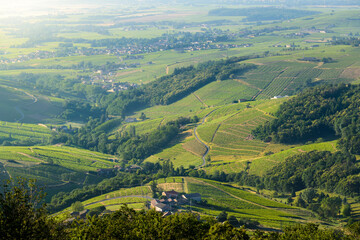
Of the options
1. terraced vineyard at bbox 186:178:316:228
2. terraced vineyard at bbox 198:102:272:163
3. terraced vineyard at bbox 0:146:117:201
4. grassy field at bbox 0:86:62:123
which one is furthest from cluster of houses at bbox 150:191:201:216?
grassy field at bbox 0:86:62:123

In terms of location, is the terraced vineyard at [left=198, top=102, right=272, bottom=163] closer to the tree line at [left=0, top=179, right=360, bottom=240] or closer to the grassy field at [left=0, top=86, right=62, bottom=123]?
the tree line at [left=0, top=179, right=360, bottom=240]

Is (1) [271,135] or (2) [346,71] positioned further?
(2) [346,71]

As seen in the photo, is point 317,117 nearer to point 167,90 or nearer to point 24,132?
point 167,90

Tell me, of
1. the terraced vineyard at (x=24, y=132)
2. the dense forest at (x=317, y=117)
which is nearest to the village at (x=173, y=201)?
the dense forest at (x=317, y=117)

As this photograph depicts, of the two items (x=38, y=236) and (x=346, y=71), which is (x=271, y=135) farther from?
(x=38, y=236)

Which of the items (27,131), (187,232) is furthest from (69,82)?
(187,232)

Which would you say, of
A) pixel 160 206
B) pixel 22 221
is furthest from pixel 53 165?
pixel 22 221
